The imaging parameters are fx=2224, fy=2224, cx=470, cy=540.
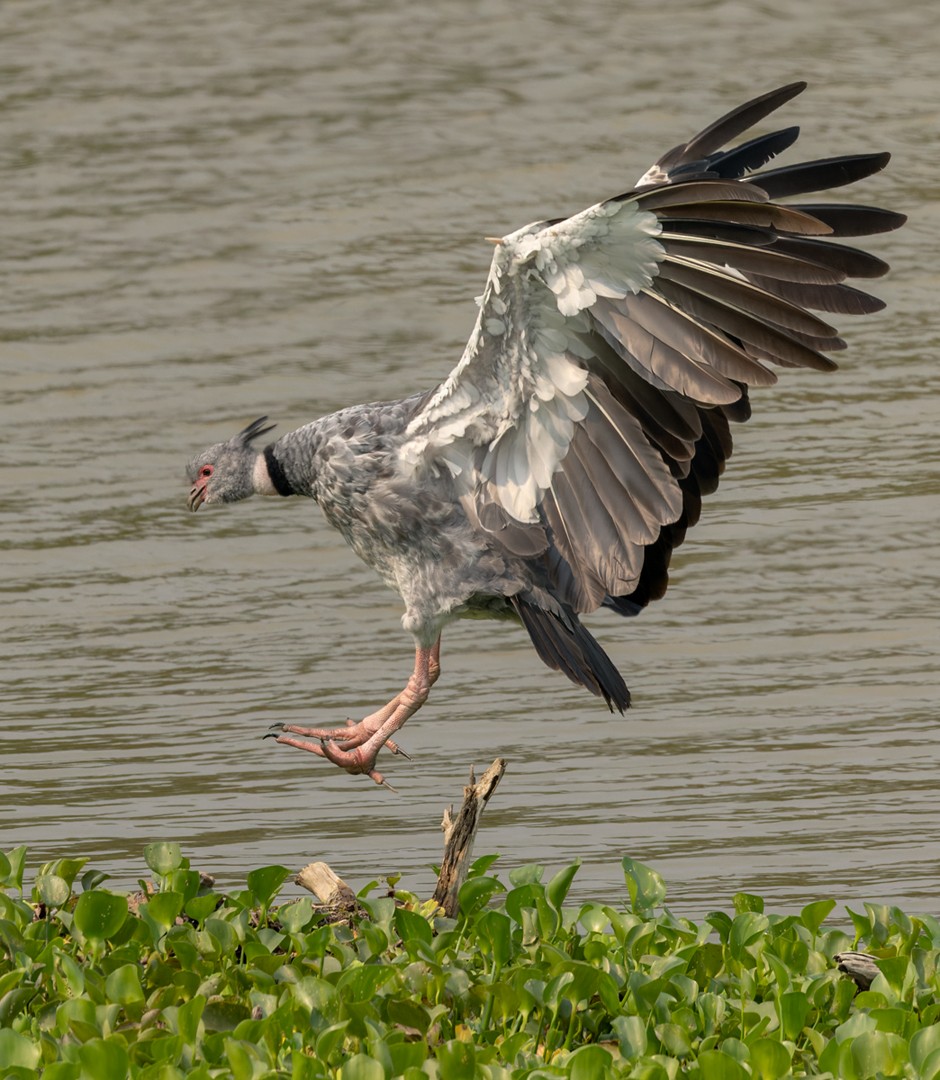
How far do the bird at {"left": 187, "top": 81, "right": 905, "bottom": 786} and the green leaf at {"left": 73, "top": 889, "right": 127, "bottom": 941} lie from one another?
3.15 ft

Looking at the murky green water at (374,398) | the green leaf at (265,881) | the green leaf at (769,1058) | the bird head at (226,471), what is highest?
the green leaf at (769,1058)

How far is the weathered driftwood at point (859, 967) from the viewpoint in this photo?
508cm

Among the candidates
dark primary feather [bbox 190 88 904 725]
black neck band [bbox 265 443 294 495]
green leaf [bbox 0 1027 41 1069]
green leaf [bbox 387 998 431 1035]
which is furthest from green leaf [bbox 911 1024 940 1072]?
black neck band [bbox 265 443 294 495]

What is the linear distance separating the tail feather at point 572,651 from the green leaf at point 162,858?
1238 millimetres

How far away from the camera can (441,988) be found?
4895 mm

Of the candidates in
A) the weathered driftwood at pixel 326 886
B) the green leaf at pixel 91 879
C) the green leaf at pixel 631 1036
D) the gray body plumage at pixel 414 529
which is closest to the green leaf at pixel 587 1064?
the green leaf at pixel 631 1036

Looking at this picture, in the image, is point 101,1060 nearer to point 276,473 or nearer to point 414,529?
point 414,529

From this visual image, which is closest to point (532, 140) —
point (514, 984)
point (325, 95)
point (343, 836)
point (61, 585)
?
point (325, 95)

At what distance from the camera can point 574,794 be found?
7.67 meters

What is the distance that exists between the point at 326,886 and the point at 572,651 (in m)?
1.01

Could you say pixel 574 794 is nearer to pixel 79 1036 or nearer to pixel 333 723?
pixel 333 723

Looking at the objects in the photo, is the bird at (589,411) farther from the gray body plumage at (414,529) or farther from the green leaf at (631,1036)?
the green leaf at (631,1036)

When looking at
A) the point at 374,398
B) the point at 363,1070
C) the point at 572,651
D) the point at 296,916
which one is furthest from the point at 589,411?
the point at 374,398

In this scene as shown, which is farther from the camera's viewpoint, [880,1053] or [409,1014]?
[409,1014]
